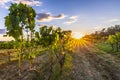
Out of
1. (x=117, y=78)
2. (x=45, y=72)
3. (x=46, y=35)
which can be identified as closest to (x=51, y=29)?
(x=46, y=35)

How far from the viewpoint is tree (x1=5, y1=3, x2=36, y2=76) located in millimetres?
15171

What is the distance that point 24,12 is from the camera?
1596 cm

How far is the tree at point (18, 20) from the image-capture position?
15.2m

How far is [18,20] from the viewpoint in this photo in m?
15.3

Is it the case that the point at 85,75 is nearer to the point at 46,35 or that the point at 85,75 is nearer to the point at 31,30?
the point at 46,35

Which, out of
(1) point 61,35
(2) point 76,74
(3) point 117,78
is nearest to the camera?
(3) point 117,78

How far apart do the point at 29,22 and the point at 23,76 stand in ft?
34.6

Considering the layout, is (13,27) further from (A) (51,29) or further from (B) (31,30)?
(A) (51,29)

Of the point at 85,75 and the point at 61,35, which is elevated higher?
the point at 61,35

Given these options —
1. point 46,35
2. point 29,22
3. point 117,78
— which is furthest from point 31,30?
point 117,78

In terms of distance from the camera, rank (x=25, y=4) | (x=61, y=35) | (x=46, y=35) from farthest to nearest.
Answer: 1. (x=61, y=35)
2. (x=46, y=35)
3. (x=25, y=4)

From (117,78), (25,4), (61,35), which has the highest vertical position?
(25,4)

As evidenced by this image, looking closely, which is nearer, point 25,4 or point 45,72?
point 25,4

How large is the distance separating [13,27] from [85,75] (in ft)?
43.3
